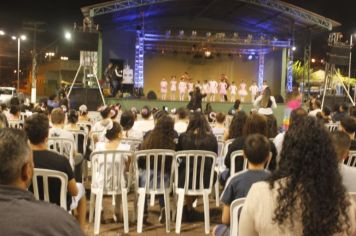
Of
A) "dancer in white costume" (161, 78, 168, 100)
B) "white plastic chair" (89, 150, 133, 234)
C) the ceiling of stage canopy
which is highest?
the ceiling of stage canopy

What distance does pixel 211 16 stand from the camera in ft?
70.2

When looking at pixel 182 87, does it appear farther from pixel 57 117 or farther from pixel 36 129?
pixel 36 129

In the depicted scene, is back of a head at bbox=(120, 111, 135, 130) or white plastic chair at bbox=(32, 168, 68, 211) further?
back of a head at bbox=(120, 111, 135, 130)

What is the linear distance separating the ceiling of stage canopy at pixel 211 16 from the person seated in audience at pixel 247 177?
13982mm

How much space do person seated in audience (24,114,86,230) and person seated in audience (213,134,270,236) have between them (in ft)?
3.62

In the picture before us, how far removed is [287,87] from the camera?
66.2 ft

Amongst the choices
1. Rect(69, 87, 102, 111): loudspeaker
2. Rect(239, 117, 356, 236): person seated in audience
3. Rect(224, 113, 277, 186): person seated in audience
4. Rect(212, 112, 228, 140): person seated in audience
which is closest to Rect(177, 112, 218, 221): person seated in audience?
Rect(224, 113, 277, 186): person seated in audience

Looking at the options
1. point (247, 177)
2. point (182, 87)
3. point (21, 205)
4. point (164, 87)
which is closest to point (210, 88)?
point (182, 87)

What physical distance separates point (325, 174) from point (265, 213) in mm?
291

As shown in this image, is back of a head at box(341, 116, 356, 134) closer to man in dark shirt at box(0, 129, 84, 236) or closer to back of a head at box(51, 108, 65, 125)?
back of a head at box(51, 108, 65, 125)

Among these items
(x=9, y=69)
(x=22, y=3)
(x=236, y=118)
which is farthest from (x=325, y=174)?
(x=9, y=69)

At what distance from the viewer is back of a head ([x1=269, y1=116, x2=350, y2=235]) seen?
1852 millimetres

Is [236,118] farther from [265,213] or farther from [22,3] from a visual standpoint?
[22,3]

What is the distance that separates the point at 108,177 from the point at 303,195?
10.5ft
